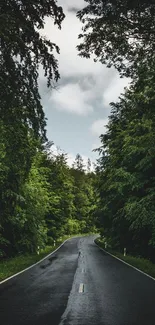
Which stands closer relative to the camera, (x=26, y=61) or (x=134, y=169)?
(x=26, y=61)

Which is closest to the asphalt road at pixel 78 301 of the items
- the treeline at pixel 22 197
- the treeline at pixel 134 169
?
the treeline at pixel 22 197

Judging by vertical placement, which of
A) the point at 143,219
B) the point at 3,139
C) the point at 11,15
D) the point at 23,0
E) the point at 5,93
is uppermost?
the point at 23,0

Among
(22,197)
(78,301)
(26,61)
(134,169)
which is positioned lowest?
(78,301)

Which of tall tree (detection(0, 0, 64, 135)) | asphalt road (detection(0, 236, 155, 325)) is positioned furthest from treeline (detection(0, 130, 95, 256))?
asphalt road (detection(0, 236, 155, 325))

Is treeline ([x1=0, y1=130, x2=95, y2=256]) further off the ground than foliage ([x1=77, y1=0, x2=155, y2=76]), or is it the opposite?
foliage ([x1=77, y1=0, x2=155, y2=76])

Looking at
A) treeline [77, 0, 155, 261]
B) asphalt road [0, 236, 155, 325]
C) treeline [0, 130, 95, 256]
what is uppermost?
treeline [77, 0, 155, 261]

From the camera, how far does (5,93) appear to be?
380 inches

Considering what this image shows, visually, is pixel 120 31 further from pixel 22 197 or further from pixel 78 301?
pixel 22 197

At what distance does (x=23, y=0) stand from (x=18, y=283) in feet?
31.8

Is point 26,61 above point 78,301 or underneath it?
above

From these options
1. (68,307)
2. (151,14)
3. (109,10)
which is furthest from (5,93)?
(68,307)

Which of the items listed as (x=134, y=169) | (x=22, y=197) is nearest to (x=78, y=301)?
(x=22, y=197)

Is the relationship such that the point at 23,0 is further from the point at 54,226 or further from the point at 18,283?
the point at 54,226

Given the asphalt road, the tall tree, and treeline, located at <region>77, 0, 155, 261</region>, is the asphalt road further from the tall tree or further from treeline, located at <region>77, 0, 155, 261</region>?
treeline, located at <region>77, 0, 155, 261</region>
